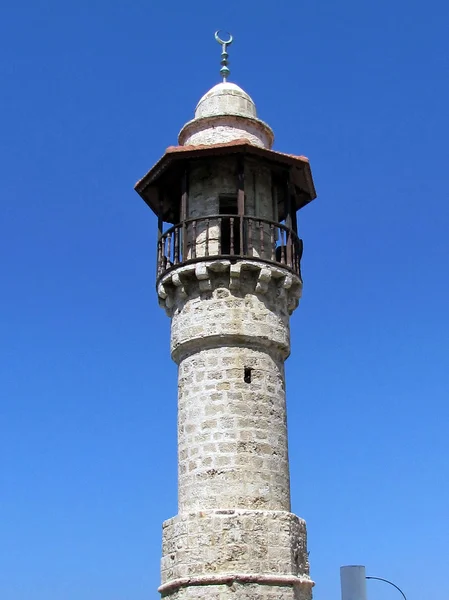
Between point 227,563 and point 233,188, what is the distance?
6906mm

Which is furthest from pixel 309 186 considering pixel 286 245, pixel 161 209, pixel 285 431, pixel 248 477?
pixel 248 477

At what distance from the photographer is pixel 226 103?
1630 centimetres

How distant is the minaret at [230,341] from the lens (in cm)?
1245

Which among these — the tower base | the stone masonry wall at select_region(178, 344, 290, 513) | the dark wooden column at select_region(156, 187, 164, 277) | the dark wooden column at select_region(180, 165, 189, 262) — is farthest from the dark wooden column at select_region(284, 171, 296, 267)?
the tower base

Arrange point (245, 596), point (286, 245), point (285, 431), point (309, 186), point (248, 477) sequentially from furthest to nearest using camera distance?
point (309, 186), point (286, 245), point (285, 431), point (248, 477), point (245, 596)

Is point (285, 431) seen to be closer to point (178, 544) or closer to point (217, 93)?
point (178, 544)

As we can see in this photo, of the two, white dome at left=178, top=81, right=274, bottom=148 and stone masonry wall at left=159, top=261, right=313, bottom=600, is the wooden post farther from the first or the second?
white dome at left=178, top=81, right=274, bottom=148

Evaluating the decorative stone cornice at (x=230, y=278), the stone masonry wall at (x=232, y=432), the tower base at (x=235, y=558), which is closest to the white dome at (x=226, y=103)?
the decorative stone cornice at (x=230, y=278)

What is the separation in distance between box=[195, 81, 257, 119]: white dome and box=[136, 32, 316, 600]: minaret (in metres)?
0.03

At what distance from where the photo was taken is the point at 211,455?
13070 mm

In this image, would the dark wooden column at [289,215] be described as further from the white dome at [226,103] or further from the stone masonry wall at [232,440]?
the white dome at [226,103]

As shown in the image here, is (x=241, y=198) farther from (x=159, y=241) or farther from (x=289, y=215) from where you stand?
(x=159, y=241)

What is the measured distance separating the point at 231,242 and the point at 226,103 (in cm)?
362
